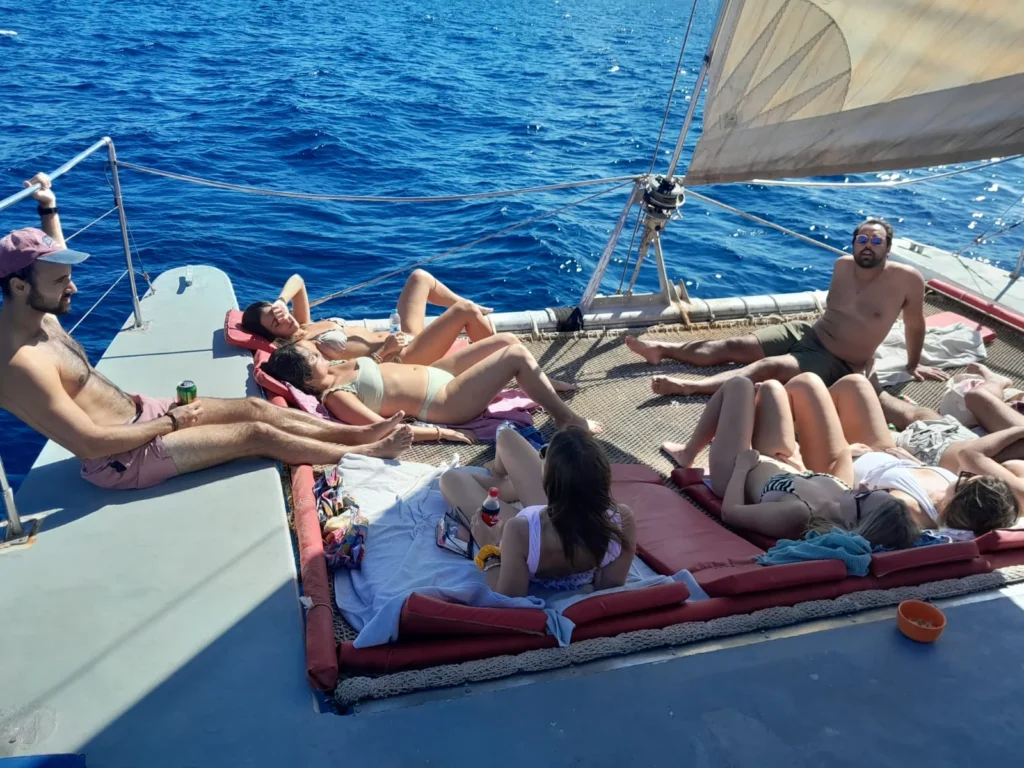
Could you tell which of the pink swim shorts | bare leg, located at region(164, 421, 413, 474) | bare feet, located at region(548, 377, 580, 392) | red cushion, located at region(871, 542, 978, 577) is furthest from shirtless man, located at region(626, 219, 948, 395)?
the pink swim shorts

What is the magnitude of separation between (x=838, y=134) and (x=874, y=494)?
164cm

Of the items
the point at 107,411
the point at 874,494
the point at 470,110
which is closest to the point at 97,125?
the point at 470,110

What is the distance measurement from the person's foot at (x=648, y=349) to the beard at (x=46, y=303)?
3.61m

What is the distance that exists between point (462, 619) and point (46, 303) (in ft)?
Answer: 7.02

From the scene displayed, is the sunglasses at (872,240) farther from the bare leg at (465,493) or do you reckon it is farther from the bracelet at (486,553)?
the bracelet at (486,553)

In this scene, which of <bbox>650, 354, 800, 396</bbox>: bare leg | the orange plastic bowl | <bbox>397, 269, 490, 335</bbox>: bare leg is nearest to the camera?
the orange plastic bowl

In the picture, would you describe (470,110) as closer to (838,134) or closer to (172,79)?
(172,79)

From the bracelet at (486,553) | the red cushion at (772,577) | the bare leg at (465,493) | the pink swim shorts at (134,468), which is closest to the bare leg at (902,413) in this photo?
the red cushion at (772,577)

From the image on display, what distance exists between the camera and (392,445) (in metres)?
4.54

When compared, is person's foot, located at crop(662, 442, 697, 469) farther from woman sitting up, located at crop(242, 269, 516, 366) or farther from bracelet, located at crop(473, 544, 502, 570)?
bracelet, located at crop(473, 544, 502, 570)

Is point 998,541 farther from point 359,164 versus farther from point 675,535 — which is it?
point 359,164

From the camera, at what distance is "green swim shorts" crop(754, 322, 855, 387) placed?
5.65 meters

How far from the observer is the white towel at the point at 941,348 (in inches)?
244

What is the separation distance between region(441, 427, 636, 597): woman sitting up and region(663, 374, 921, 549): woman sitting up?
1092mm
